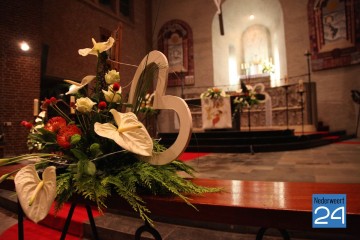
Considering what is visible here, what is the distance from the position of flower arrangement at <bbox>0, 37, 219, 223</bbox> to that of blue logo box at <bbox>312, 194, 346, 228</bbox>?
334 millimetres

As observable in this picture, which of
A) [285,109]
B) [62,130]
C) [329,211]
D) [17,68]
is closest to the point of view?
[329,211]

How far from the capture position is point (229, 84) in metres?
11.5

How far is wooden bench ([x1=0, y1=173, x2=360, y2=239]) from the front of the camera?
65 cm

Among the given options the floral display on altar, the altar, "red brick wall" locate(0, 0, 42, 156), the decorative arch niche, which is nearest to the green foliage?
the floral display on altar

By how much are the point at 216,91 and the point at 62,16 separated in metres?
5.49

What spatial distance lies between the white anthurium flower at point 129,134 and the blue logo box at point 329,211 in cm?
47

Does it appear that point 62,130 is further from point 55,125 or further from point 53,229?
point 53,229

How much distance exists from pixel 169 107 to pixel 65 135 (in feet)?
1.24

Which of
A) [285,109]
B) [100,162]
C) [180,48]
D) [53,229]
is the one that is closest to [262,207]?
[100,162]

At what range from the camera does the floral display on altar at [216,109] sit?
5867mm

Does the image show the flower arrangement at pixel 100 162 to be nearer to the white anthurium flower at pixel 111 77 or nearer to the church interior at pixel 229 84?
the white anthurium flower at pixel 111 77

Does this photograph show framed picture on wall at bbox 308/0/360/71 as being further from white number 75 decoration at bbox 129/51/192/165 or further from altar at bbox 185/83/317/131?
white number 75 decoration at bbox 129/51/192/165

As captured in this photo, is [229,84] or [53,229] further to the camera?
[229,84]

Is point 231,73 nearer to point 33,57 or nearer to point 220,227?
point 33,57
